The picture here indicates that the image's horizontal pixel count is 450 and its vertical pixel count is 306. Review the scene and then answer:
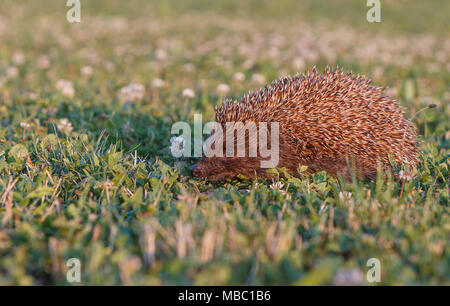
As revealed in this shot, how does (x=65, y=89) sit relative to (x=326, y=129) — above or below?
above

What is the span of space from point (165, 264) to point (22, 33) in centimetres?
1200

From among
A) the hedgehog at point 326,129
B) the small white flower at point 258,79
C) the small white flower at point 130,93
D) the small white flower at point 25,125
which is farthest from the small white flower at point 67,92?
the small white flower at point 258,79

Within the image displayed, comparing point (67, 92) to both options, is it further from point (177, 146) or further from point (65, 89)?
point (177, 146)

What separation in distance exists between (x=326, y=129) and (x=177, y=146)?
1846 millimetres

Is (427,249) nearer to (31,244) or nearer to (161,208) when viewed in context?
(161,208)

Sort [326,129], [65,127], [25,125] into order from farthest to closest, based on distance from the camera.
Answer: [65,127] → [25,125] → [326,129]

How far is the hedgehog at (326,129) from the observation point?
4.93m

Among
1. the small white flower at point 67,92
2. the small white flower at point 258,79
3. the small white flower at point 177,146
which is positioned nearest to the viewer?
the small white flower at point 177,146

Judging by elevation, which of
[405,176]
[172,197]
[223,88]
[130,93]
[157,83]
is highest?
[157,83]

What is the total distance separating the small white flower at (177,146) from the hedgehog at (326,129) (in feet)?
1.17

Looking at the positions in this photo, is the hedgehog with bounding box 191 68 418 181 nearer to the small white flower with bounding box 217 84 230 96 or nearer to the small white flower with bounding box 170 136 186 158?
the small white flower with bounding box 170 136 186 158

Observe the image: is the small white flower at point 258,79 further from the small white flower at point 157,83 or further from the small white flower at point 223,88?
the small white flower at point 157,83

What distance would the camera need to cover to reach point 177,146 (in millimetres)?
5293

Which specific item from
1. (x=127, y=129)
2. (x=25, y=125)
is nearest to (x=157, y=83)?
(x=127, y=129)
